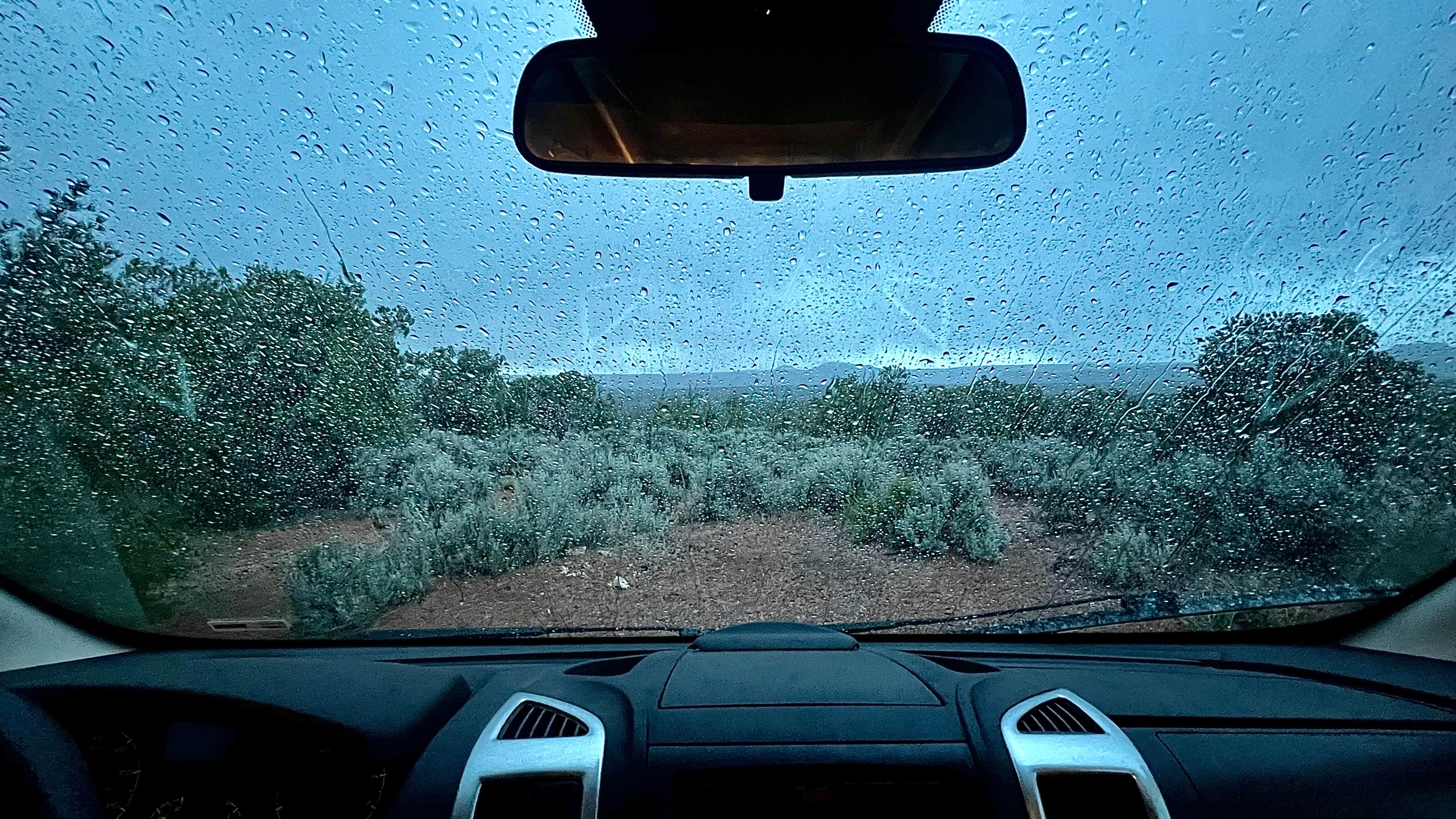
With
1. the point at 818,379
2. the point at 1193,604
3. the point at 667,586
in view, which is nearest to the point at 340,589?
the point at 667,586

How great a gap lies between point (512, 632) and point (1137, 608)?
9.64 ft

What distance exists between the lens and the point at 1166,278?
3031mm

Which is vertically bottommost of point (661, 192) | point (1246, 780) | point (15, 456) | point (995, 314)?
point (1246, 780)

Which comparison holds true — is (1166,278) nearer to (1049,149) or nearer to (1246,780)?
(1049,149)

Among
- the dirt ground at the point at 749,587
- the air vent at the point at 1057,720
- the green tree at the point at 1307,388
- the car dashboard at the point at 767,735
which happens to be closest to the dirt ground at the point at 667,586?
the dirt ground at the point at 749,587

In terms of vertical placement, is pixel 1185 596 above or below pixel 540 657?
above

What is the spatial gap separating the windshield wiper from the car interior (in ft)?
0.04

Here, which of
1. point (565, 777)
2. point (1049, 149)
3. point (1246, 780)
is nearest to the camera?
point (565, 777)

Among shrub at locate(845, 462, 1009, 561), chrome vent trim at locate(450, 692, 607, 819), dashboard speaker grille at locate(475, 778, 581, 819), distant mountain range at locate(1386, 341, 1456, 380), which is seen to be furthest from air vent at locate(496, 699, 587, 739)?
distant mountain range at locate(1386, 341, 1456, 380)

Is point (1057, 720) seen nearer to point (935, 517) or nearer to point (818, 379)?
point (935, 517)

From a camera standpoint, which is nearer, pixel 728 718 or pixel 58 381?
pixel 728 718

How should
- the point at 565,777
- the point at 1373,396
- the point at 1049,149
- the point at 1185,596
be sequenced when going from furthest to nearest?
the point at 1185,596, the point at 1049,149, the point at 1373,396, the point at 565,777

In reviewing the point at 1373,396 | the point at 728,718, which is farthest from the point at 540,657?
the point at 1373,396

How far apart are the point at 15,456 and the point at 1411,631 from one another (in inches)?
245
